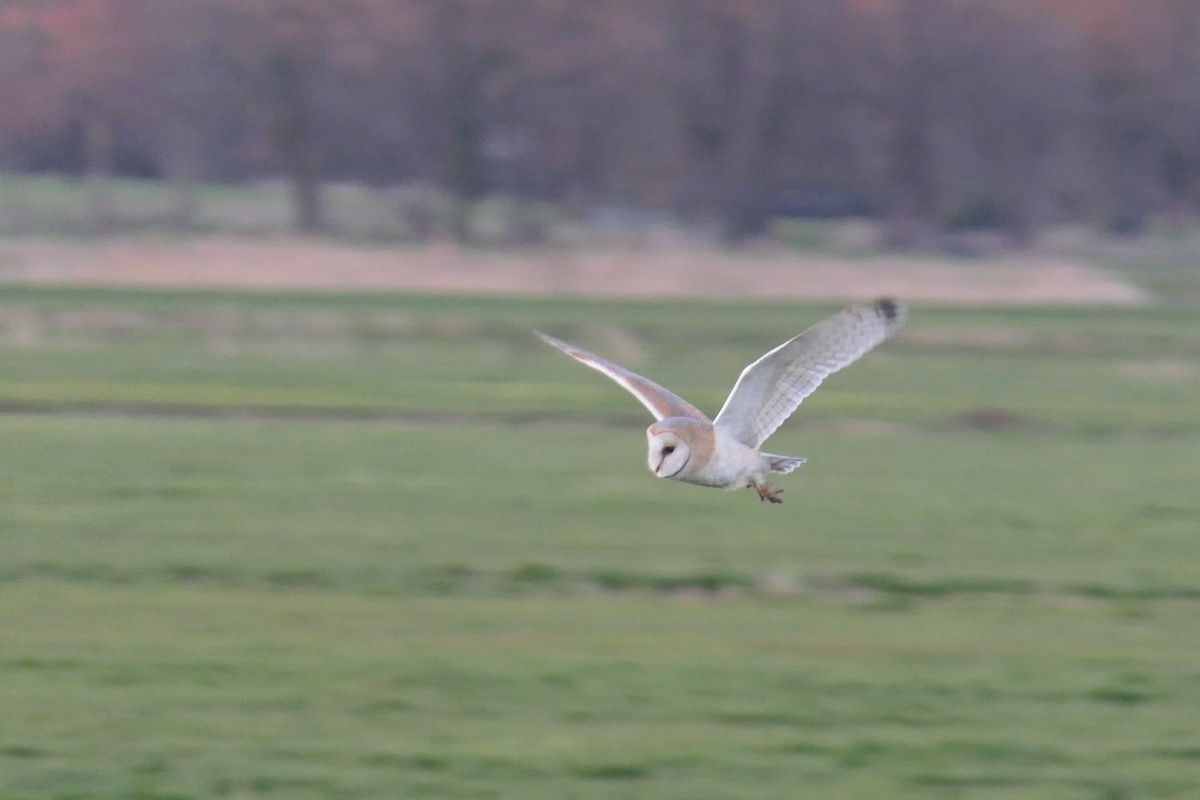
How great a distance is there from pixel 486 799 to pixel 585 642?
2.76 metres

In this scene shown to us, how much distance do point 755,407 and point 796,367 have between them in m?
0.21

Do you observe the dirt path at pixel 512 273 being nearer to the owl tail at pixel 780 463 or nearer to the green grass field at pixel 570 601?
the green grass field at pixel 570 601

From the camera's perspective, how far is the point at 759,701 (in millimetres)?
8422

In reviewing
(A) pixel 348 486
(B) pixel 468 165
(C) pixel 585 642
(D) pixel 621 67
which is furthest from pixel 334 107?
(C) pixel 585 642

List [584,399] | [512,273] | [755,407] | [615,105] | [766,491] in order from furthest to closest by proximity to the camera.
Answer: [615,105] → [512,273] → [584,399] → [755,407] → [766,491]

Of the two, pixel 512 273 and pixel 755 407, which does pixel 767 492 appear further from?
pixel 512 273

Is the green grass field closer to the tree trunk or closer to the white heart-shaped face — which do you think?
the white heart-shaped face

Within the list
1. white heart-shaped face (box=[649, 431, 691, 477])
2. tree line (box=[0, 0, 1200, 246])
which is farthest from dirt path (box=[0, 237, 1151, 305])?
white heart-shaped face (box=[649, 431, 691, 477])

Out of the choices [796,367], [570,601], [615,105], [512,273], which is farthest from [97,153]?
[796,367]

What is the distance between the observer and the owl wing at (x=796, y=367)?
6691 mm

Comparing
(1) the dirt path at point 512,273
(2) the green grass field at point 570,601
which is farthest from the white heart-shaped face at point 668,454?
(1) the dirt path at point 512,273

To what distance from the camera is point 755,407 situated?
22.3ft

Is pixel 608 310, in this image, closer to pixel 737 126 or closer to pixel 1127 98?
pixel 737 126

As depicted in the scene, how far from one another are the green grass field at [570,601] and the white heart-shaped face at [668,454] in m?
1.47
